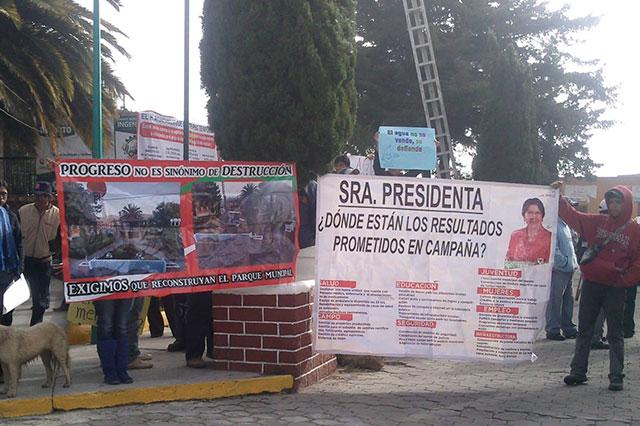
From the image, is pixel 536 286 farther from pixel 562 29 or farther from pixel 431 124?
pixel 562 29

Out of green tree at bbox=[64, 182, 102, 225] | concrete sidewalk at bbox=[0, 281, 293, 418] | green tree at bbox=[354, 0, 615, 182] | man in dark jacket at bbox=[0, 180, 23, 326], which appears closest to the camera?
concrete sidewalk at bbox=[0, 281, 293, 418]

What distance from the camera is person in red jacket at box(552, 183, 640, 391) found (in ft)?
23.4

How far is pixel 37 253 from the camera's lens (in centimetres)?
904

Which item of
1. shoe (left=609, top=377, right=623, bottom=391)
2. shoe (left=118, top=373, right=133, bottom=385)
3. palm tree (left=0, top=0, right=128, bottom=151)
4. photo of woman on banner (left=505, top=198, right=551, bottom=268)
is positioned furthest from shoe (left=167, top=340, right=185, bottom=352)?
palm tree (left=0, top=0, right=128, bottom=151)

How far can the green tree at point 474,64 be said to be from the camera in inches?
953

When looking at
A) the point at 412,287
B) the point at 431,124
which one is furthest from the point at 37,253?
the point at 431,124

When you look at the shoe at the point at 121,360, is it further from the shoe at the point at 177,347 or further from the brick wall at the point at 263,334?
the shoe at the point at 177,347

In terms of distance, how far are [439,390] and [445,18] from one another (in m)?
20.2

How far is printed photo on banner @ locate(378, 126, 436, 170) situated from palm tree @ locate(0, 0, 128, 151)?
5.83 metres

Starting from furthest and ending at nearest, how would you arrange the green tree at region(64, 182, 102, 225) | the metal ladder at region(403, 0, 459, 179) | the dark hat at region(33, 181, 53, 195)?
the metal ladder at region(403, 0, 459, 179), the dark hat at region(33, 181, 53, 195), the green tree at region(64, 182, 102, 225)

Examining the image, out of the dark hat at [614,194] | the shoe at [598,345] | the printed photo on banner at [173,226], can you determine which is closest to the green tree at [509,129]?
the shoe at [598,345]

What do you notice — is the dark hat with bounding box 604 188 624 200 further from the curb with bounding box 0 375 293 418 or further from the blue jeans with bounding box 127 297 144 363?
the blue jeans with bounding box 127 297 144 363

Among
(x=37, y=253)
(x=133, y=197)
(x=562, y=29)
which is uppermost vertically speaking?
(x=562, y=29)

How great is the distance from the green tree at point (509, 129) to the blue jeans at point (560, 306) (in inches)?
303
